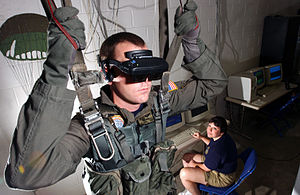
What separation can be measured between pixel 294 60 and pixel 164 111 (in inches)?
165

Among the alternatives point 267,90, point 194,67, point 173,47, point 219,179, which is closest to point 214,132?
point 219,179

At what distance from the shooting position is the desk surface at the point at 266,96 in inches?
126

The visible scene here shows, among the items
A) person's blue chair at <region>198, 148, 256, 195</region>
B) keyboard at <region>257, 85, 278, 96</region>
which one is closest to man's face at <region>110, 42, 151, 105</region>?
person's blue chair at <region>198, 148, 256, 195</region>

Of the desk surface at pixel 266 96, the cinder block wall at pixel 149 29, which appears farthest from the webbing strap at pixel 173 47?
the desk surface at pixel 266 96

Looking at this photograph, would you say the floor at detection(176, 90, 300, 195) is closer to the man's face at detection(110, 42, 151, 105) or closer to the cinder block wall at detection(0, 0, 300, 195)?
the cinder block wall at detection(0, 0, 300, 195)

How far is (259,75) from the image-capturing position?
3508 mm

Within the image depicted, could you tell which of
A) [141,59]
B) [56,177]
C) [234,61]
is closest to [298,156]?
[234,61]

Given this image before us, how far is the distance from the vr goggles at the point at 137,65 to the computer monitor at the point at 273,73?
3.46 m

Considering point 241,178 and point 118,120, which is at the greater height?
point 118,120

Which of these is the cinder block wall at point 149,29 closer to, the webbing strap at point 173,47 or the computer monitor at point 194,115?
the computer monitor at point 194,115

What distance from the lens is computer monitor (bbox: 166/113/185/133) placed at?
2555mm

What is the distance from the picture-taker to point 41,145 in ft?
2.41

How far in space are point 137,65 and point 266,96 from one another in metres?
3.37

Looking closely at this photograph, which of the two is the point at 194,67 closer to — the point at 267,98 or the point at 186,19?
the point at 186,19
